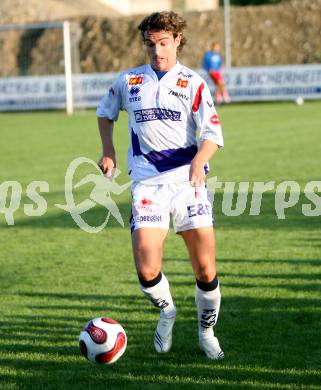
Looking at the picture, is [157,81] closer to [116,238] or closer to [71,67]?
[116,238]

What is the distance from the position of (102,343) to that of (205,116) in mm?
1636

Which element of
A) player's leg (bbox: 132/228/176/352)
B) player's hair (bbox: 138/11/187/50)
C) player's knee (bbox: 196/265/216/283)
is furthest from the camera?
player's knee (bbox: 196/265/216/283)

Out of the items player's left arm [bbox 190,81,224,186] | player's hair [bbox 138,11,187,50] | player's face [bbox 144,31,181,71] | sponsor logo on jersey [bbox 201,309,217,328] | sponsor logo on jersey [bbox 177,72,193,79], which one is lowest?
sponsor logo on jersey [bbox 201,309,217,328]

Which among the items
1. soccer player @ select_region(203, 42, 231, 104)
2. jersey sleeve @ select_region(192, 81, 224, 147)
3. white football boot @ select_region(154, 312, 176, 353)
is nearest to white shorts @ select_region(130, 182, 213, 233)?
jersey sleeve @ select_region(192, 81, 224, 147)

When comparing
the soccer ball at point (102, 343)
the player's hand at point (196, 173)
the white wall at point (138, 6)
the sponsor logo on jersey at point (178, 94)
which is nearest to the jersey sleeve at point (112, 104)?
the sponsor logo on jersey at point (178, 94)

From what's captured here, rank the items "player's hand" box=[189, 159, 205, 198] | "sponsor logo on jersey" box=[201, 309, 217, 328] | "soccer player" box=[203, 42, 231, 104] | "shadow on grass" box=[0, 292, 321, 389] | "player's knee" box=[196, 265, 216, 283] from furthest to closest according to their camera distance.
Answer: "soccer player" box=[203, 42, 231, 104] → "sponsor logo on jersey" box=[201, 309, 217, 328] → "player's knee" box=[196, 265, 216, 283] → "player's hand" box=[189, 159, 205, 198] → "shadow on grass" box=[0, 292, 321, 389]

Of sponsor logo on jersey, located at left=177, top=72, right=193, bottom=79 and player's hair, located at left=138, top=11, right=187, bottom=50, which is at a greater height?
player's hair, located at left=138, top=11, right=187, bottom=50

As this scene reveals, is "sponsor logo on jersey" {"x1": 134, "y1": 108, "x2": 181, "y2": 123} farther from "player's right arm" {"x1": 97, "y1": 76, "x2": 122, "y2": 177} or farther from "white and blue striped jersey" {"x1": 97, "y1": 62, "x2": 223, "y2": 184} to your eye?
"player's right arm" {"x1": 97, "y1": 76, "x2": 122, "y2": 177}

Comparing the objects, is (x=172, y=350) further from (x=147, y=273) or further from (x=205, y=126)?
(x=205, y=126)

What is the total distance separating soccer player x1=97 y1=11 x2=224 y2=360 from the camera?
6.34 meters

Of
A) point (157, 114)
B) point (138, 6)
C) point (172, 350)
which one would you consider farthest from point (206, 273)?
point (138, 6)

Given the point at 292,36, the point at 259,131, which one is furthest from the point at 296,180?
the point at 292,36

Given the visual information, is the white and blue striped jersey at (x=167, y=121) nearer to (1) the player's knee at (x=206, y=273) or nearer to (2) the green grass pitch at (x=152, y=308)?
(1) the player's knee at (x=206, y=273)

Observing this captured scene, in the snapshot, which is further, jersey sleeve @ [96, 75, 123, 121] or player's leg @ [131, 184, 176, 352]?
jersey sleeve @ [96, 75, 123, 121]
